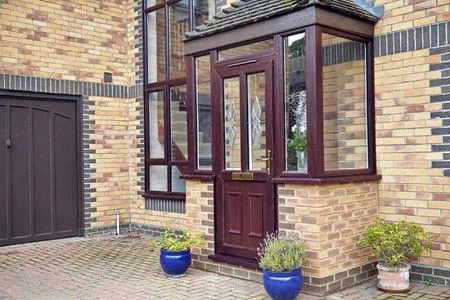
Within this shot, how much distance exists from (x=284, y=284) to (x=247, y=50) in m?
2.48

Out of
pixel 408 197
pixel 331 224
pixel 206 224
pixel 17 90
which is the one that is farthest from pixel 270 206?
pixel 17 90

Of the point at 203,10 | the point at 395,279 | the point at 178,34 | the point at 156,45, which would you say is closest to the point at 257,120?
the point at 395,279

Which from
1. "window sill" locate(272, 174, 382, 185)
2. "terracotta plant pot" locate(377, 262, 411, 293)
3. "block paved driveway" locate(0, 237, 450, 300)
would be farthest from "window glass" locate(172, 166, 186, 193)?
"terracotta plant pot" locate(377, 262, 411, 293)

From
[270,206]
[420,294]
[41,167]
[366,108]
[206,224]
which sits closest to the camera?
[420,294]

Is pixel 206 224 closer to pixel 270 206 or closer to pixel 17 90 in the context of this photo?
pixel 270 206

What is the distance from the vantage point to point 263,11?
5.26 meters

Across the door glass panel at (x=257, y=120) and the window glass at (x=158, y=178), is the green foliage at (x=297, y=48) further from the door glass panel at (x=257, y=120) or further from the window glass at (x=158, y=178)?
the window glass at (x=158, y=178)

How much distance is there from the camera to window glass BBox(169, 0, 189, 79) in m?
7.92

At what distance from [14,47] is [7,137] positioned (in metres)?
1.34

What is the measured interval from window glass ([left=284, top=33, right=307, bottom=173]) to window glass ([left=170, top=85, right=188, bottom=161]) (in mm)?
3083

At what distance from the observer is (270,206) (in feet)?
16.5

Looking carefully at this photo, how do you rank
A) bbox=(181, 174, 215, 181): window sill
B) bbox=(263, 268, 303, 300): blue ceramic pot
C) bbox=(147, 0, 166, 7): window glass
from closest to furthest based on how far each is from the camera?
bbox=(263, 268, 303, 300): blue ceramic pot < bbox=(181, 174, 215, 181): window sill < bbox=(147, 0, 166, 7): window glass

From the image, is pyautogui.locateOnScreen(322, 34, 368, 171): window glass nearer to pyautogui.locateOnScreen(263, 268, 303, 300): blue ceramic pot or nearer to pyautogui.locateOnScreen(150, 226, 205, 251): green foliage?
pyautogui.locateOnScreen(263, 268, 303, 300): blue ceramic pot

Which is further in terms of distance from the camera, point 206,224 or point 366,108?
point 206,224
